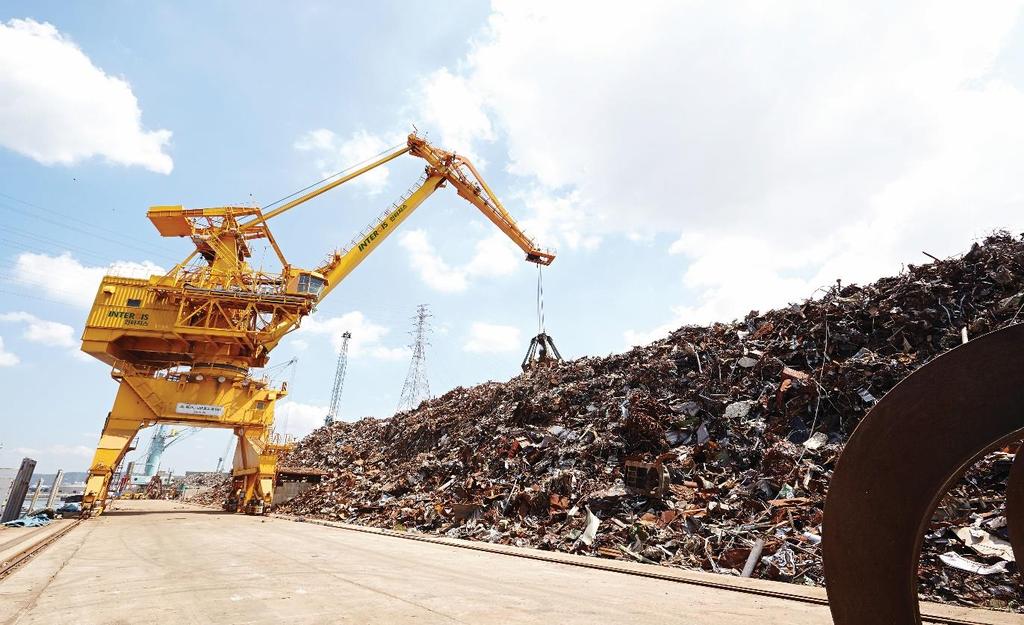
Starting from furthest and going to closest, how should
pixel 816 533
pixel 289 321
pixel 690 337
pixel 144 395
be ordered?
pixel 289 321 < pixel 144 395 < pixel 690 337 < pixel 816 533

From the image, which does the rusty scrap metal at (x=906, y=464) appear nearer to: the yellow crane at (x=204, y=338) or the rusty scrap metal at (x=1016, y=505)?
the rusty scrap metal at (x=1016, y=505)

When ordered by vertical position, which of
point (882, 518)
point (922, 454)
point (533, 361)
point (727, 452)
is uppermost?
point (533, 361)

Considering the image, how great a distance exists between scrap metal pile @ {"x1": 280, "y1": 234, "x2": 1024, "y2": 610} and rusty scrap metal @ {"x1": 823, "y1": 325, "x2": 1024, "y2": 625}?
4.83 metres

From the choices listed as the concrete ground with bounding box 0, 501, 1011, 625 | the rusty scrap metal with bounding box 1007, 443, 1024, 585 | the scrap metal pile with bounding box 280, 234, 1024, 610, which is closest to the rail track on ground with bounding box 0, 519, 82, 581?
the concrete ground with bounding box 0, 501, 1011, 625

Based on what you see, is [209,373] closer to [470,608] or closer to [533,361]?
[533,361]

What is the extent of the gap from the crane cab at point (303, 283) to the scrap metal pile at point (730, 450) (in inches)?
296

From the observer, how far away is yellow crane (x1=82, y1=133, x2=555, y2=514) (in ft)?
50.6

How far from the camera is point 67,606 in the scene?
3.42m

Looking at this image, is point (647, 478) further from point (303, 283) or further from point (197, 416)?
point (197, 416)

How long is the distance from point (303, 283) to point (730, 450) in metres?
15.1

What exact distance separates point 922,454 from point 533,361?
19023 mm

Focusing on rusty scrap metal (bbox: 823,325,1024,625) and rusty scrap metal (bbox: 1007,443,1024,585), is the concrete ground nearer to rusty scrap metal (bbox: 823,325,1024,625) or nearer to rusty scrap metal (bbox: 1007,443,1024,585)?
rusty scrap metal (bbox: 1007,443,1024,585)

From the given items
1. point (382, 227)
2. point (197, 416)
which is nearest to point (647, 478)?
point (197, 416)

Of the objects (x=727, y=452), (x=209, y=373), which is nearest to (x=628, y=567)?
(x=727, y=452)
